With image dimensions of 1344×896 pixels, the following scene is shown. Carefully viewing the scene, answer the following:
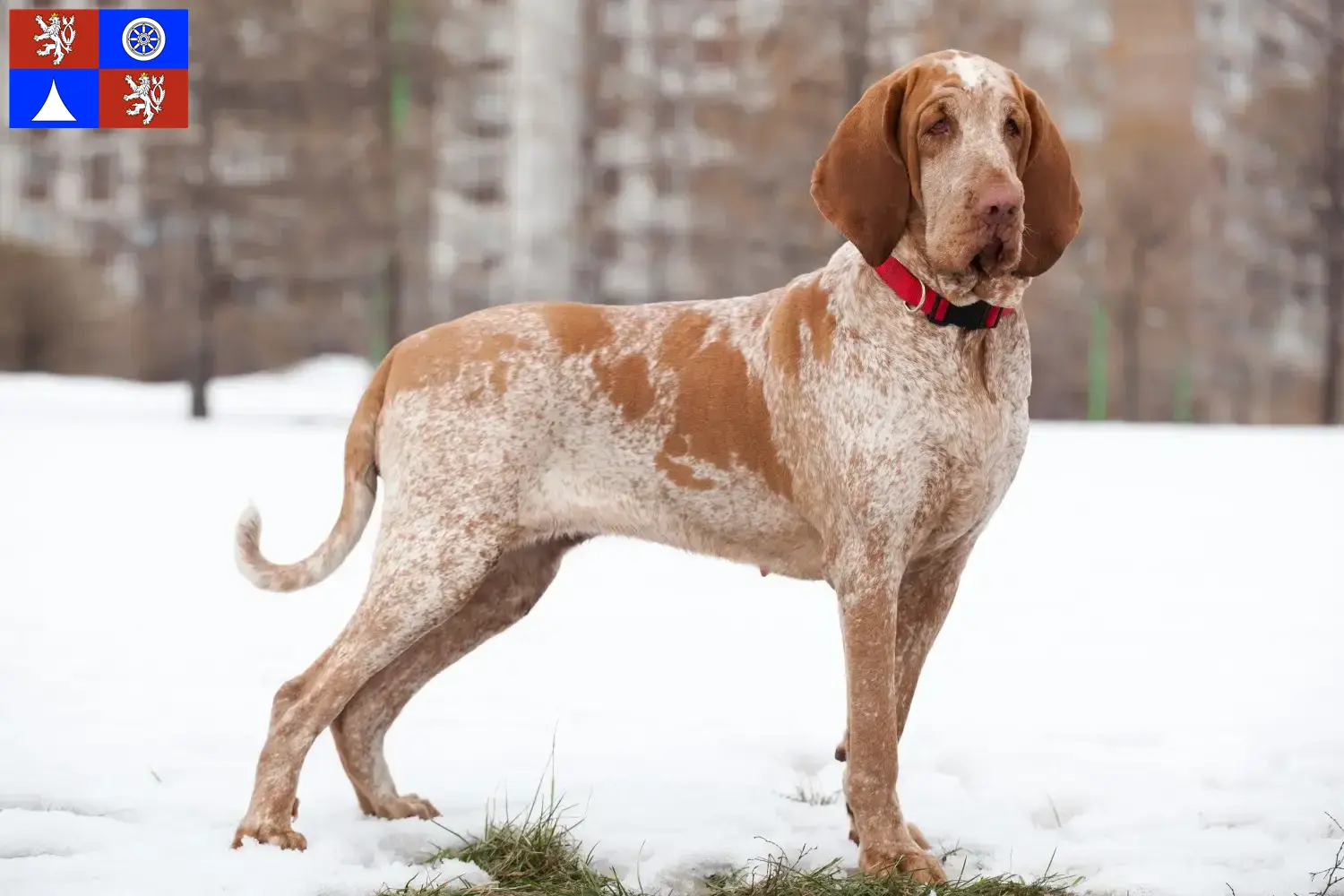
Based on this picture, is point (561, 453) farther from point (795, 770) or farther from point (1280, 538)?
point (1280, 538)

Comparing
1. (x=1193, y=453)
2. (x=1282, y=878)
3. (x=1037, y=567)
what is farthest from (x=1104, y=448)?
(x=1282, y=878)

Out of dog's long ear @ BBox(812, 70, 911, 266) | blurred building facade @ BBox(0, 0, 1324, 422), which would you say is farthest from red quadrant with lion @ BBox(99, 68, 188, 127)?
blurred building facade @ BBox(0, 0, 1324, 422)

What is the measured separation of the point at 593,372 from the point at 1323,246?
1629 centimetres

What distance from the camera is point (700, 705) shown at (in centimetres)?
525

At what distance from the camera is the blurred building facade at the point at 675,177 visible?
636 inches

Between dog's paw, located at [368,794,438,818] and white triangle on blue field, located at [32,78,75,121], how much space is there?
15.2ft

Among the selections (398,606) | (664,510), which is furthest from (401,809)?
(664,510)

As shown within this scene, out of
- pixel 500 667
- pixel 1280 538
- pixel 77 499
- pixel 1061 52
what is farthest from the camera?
pixel 1061 52

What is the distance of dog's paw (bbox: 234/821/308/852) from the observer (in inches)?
143

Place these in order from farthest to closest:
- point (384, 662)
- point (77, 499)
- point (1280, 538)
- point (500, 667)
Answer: point (77, 499) < point (1280, 538) < point (500, 667) < point (384, 662)

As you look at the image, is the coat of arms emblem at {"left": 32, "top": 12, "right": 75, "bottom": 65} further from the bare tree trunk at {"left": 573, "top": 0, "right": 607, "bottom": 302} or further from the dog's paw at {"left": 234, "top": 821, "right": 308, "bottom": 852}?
the bare tree trunk at {"left": 573, "top": 0, "right": 607, "bottom": 302}

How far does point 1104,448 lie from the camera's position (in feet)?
41.5

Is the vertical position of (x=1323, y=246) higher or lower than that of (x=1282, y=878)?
higher

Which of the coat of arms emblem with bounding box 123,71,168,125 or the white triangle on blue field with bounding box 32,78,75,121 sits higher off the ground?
the coat of arms emblem with bounding box 123,71,168,125
